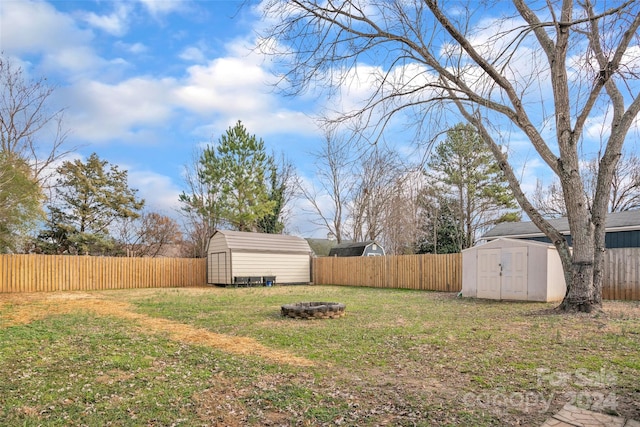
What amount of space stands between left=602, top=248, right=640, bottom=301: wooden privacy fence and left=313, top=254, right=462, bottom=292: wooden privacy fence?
15.1 feet

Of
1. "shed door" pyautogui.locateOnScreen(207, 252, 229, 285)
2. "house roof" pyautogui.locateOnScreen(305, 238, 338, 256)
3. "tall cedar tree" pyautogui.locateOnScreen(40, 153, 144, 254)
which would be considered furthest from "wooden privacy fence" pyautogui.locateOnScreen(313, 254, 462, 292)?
"house roof" pyautogui.locateOnScreen(305, 238, 338, 256)

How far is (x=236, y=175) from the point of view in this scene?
81.9 ft

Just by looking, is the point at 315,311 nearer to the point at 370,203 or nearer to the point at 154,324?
the point at 154,324

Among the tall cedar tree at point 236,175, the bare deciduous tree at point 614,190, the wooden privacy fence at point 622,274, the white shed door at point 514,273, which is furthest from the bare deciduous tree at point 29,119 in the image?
the bare deciduous tree at point 614,190

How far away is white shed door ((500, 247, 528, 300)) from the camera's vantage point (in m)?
11.2

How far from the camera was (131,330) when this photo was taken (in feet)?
22.3

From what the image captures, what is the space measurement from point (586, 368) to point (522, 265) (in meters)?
7.54

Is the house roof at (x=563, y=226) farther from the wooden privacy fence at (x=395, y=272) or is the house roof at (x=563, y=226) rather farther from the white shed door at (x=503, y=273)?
the white shed door at (x=503, y=273)

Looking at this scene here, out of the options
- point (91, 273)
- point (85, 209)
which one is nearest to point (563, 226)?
point (91, 273)

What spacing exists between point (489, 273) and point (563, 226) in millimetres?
6947

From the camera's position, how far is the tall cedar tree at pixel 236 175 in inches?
981

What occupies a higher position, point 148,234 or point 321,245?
point 148,234

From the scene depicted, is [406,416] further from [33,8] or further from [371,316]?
[33,8]

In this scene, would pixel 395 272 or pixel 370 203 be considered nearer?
pixel 395 272
